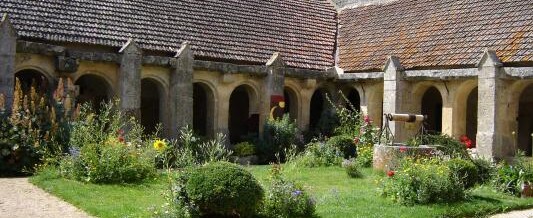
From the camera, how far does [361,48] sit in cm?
2192

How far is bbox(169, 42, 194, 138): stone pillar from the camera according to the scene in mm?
18250

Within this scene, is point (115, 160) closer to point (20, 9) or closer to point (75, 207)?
point (75, 207)

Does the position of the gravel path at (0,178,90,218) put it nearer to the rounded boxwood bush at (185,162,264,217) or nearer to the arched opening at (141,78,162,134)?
the rounded boxwood bush at (185,162,264,217)

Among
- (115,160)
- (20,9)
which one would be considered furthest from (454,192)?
(20,9)

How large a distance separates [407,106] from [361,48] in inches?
123

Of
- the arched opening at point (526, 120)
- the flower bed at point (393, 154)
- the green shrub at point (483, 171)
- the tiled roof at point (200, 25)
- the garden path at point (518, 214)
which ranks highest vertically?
the tiled roof at point (200, 25)

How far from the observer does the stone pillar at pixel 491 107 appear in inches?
669

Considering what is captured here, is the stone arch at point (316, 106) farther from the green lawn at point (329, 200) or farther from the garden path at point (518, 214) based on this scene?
the garden path at point (518, 214)

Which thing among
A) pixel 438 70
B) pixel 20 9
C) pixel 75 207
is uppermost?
pixel 20 9

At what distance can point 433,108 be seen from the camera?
2352 cm

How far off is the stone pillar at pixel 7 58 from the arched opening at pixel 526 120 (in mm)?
16084

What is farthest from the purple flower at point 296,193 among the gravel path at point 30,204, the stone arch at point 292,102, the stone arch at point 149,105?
the stone arch at point 149,105

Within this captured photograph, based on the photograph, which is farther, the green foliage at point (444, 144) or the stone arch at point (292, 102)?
the stone arch at point (292, 102)

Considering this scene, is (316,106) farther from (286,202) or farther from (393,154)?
(286,202)
